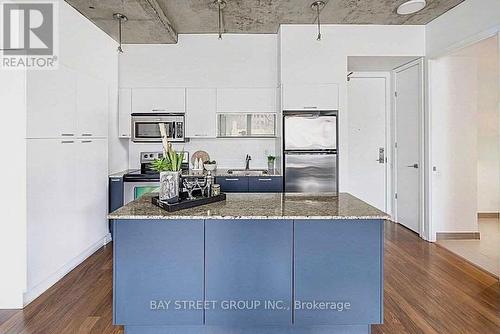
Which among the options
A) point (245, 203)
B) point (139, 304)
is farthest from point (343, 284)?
point (139, 304)

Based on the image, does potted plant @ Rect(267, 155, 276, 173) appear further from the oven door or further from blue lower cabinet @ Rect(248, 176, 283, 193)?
the oven door

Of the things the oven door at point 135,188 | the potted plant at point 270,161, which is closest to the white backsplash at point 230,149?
the potted plant at point 270,161

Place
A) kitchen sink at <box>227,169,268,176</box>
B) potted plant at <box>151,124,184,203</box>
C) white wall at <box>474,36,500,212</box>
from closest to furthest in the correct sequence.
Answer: potted plant at <box>151,124,184,203</box>, kitchen sink at <box>227,169,268,176</box>, white wall at <box>474,36,500,212</box>

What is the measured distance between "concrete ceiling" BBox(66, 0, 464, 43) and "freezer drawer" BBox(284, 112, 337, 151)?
123 centimetres

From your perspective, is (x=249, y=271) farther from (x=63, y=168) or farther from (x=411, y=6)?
(x=411, y=6)

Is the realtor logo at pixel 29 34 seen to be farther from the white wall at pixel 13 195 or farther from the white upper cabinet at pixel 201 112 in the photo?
the white upper cabinet at pixel 201 112

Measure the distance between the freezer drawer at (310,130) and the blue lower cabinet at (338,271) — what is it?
2490mm

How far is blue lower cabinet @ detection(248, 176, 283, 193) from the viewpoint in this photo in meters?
4.69

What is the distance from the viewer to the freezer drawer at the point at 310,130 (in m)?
4.71

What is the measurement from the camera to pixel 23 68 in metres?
2.88

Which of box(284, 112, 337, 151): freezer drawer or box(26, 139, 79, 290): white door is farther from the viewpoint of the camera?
box(284, 112, 337, 151): freezer drawer

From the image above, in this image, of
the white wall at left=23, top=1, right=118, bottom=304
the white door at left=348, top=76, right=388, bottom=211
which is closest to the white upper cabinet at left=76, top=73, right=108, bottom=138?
the white wall at left=23, top=1, right=118, bottom=304

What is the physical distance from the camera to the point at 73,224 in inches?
147

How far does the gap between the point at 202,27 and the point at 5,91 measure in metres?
2.73
